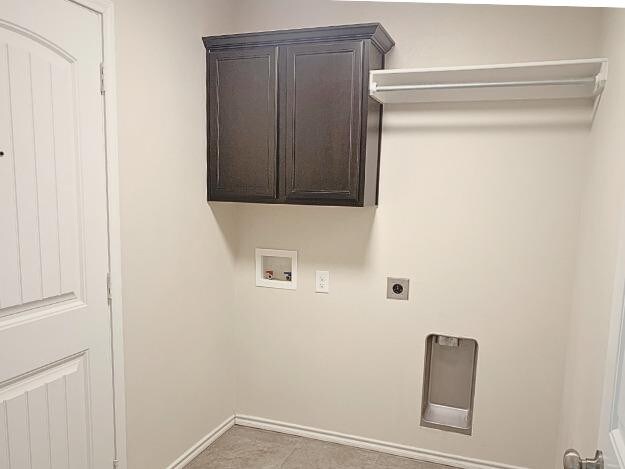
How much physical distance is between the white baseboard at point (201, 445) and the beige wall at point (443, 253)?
0.41 meters

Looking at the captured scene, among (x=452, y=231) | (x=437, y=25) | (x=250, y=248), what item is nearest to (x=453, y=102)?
(x=437, y=25)

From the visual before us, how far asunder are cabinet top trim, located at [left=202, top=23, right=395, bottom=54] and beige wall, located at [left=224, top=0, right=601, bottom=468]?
0.24 meters

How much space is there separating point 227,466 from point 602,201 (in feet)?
7.34

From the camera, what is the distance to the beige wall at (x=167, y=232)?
2109mm

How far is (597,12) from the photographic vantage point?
220cm

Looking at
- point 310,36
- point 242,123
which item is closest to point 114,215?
point 242,123

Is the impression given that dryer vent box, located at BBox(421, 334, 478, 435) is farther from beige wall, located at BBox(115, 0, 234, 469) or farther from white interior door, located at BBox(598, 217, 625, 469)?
white interior door, located at BBox(598, 217, 625, 469)

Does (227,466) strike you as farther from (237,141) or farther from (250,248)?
(237,141)

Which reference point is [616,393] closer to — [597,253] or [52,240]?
[597,253]

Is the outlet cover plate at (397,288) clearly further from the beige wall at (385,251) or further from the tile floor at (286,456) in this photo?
the tile floor at (286,456)

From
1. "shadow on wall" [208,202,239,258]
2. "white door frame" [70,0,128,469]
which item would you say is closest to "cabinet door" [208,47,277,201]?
"shadow on wall" [208,202,239,258]

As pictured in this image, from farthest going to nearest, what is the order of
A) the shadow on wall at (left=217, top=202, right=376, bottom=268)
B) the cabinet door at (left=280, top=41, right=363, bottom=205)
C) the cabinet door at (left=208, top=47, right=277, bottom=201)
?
the shadow on wall at (left=217, top=202, right=376, bottom=268)
the cabinet door at (left=208, top=47, right=277, bottom=201)
the cabinet door at (left=280, top=41, right=363, bottom=205)

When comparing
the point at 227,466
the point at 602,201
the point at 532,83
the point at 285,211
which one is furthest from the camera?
the point at 285,211

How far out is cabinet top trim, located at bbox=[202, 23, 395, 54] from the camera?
7.44 ft
